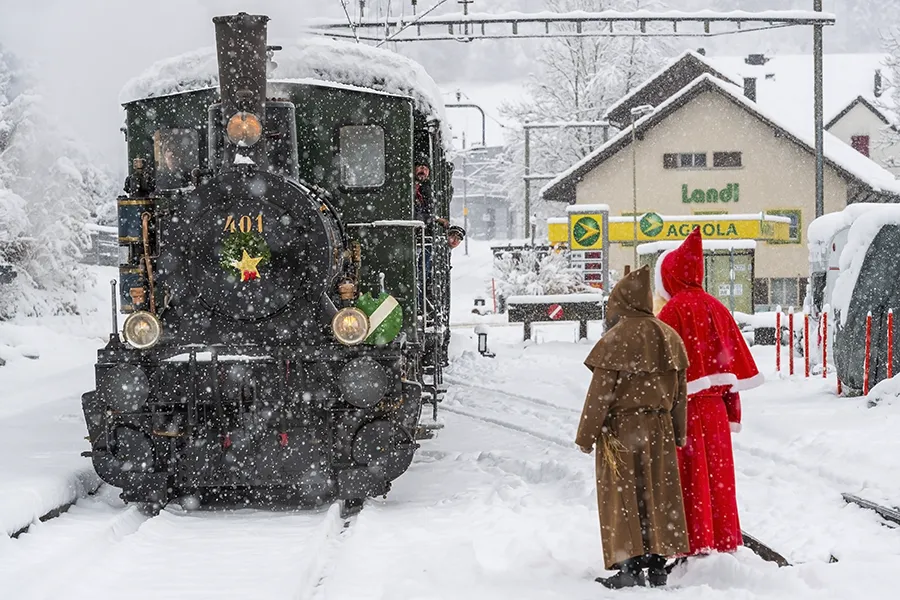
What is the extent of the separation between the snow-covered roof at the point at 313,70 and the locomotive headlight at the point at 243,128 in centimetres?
133

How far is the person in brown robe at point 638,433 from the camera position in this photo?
223 inches

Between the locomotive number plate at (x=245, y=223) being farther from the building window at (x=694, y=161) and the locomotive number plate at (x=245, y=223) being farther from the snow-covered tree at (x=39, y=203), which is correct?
the building window at (x=694, y=161)

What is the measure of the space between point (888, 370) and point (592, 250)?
14344mm

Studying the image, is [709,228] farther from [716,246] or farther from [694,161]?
[716,246]

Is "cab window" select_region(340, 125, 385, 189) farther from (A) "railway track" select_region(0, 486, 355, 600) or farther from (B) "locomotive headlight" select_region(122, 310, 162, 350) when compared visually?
(A) "railway track" select_region(0, 486, 355, 600)

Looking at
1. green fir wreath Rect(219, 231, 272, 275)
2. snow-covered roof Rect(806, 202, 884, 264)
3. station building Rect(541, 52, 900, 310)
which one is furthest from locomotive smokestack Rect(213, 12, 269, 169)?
station building Rect(541, 52, 900, 310)

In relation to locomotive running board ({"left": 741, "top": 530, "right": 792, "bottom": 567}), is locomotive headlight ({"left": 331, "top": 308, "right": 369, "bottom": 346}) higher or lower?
higher

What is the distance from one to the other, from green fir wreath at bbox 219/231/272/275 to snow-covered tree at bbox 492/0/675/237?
37812 mm

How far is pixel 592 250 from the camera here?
1052 inches

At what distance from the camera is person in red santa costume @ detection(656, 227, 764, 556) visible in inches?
235

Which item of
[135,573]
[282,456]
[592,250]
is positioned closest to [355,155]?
[282,456]

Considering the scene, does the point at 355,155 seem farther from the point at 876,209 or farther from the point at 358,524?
the point at 876,209

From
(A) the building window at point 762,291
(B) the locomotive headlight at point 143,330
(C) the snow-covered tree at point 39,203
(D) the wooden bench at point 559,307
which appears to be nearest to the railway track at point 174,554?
(B) the locomotive headlight at point 143,330

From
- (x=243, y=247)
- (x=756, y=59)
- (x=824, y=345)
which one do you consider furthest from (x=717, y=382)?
(x=756, y=59)
